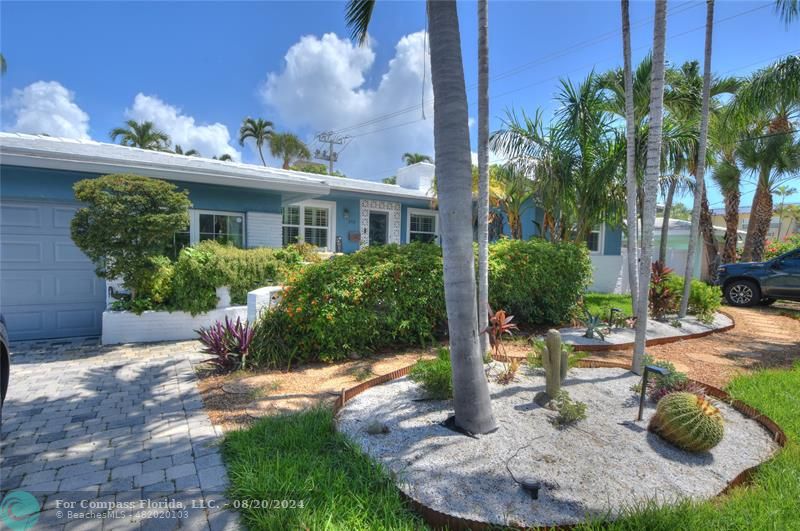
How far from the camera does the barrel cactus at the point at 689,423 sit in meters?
3.14

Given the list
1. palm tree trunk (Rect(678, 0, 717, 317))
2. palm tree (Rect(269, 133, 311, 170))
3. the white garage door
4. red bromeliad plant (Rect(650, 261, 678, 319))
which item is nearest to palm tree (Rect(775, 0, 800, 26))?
palm tree trunk (Rect(678, 0, 717, 317))

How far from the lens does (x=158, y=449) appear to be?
3.42 meters

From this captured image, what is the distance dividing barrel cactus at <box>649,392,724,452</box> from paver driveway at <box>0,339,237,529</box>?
3.43 m

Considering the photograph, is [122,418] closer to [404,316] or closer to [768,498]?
[404,316]

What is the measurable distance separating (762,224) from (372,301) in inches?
616

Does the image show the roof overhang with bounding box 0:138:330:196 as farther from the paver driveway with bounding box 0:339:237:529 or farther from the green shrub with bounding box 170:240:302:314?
the paver driveway with bounding box 0:339:237:529

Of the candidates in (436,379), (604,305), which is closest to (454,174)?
(436,379)

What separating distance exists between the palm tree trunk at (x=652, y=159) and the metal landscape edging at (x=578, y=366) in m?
0.76

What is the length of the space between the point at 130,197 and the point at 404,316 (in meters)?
5.26

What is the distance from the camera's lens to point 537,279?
7.79 meters

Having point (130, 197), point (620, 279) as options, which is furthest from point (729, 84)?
point (130, 197)

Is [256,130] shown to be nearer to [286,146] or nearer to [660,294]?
[286,146]

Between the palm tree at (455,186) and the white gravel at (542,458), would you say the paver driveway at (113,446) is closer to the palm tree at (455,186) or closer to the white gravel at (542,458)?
the white gravel at (542,458)

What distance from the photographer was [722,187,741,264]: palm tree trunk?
1497cm
